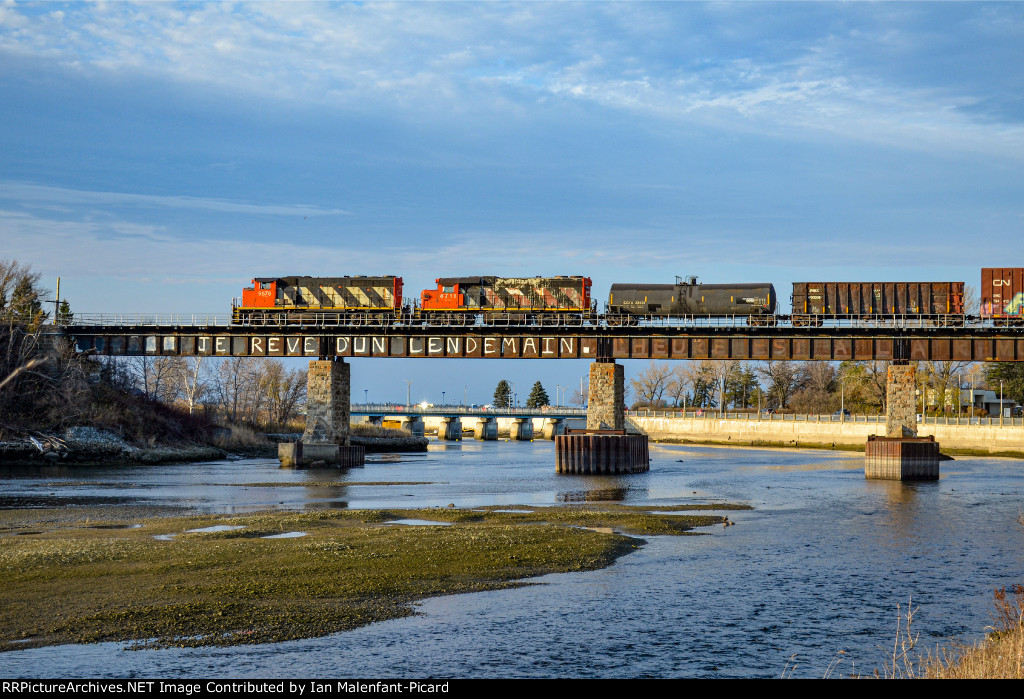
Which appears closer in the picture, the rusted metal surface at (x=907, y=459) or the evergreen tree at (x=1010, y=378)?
the rusted metal surface at (x=907, y=459)

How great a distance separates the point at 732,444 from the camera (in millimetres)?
129500

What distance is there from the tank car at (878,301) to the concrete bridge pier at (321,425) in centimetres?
3618

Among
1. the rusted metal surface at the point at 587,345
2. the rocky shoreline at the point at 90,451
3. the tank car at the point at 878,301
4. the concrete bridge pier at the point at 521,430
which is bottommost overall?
the concrete bridge pier at the point at 521,430

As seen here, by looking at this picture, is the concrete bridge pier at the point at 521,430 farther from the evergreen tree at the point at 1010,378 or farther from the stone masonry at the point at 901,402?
the stone masonry at the point at 901,402

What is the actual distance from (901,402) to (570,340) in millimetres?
23746

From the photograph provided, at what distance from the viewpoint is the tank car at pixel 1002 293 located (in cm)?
6569

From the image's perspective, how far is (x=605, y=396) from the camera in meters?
67.2

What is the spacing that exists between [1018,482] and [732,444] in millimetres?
68824

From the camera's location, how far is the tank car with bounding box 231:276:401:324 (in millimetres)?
77250

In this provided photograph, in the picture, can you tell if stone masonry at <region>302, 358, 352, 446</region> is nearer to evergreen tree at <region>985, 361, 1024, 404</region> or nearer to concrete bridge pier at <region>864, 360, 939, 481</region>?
concrete bridge pier at <region>864, 360, 939, 481</region>

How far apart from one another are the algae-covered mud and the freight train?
35.5 meters

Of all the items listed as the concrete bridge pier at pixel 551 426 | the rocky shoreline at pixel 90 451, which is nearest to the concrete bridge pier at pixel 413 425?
the concrete bridge pier at pixel 551 426

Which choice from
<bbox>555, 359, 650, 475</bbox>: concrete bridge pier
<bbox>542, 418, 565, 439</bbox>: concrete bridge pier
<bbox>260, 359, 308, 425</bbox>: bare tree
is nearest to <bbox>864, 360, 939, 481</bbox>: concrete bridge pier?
<bbox>555, 359, 650, 475</bbox>: concrete bridge pier
